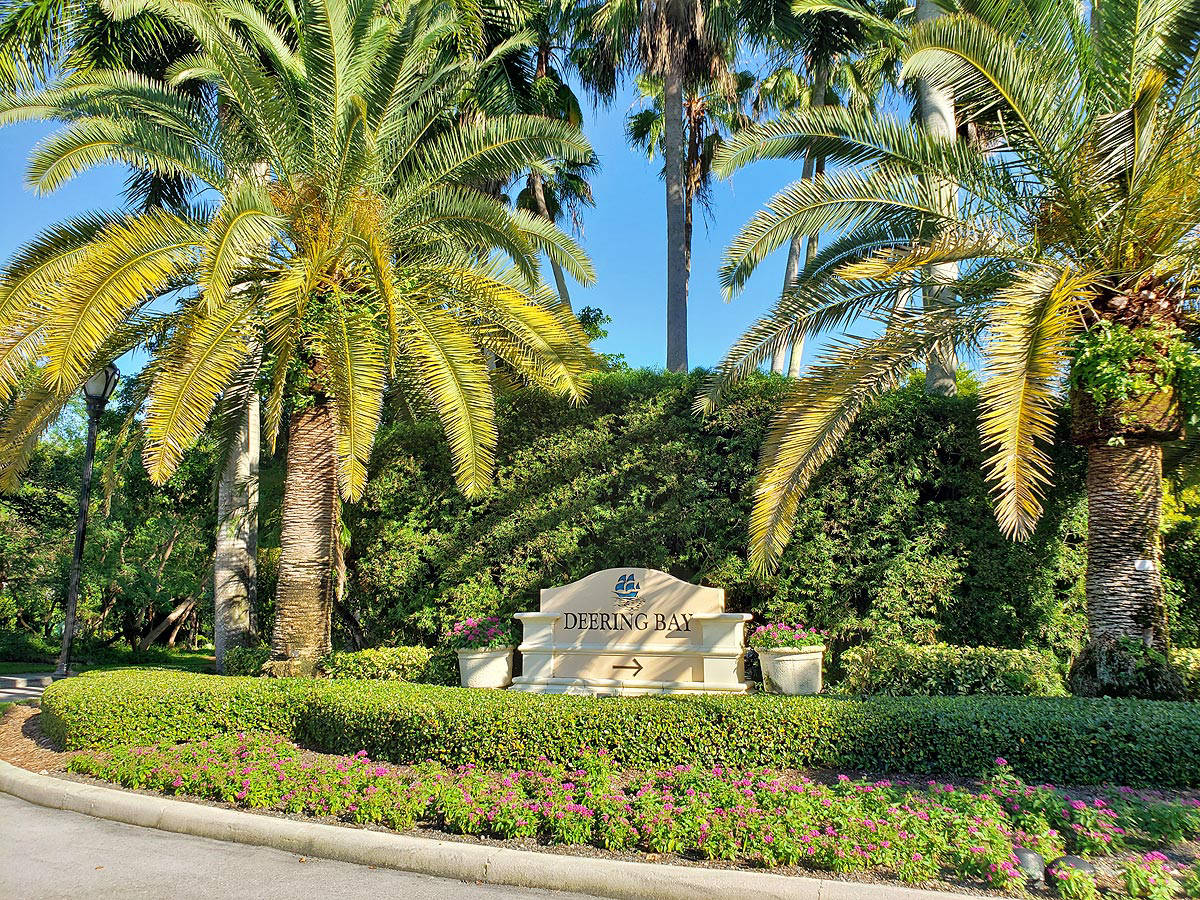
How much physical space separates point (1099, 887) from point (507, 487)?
8917 millimetres

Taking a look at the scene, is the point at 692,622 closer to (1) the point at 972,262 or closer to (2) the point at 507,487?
(2) the point at 507,487

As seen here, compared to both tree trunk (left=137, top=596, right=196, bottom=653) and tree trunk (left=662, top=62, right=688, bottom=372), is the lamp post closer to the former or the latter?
tree trunk (left=662, top=62, right=688, bottom=372)

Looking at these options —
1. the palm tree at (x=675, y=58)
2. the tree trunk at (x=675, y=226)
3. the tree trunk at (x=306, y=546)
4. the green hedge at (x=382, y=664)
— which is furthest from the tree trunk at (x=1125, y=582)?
the tree trunk at (x=675, y=226)

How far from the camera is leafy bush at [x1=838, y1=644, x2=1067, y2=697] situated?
28.4 feet

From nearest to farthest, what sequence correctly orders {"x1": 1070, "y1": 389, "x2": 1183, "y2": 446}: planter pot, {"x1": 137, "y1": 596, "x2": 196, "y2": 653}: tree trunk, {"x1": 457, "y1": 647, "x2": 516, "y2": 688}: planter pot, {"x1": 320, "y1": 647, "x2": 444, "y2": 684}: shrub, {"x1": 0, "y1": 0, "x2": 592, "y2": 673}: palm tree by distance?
{"x1": 1070, "y1": 389, "x2": 1183, "y2": 446}: planter pot → {"x1": 0, "y1": 0, "x2": 592, "y2": 673}: palm tree → {"x1": 320, "y1": 647, "x2": 444, "y2": 684}: shrub → {"x1": 457, "y1": 647, "x2": 516, "y2": 688}: planter pot → {"x1": 137, "y1": 596, "x2": 196, "y2": 653}: tree trunk

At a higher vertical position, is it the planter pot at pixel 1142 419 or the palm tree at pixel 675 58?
the palm tree at pixel 675 58

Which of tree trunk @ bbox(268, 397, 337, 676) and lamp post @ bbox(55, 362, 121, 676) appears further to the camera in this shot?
lamp post @ bbox(55, 362, 121, 676)

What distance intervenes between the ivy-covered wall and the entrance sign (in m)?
1.02

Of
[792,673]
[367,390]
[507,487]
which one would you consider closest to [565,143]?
[367,390]

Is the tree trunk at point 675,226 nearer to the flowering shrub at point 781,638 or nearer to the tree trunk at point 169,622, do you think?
the flowering shrub at point 781,638

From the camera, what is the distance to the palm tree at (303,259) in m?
8.52

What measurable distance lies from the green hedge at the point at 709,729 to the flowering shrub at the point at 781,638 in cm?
216

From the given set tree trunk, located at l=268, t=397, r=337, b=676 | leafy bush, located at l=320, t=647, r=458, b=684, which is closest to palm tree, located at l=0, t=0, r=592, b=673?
tree trunk, located at l=268, t=397, r=337, b=676

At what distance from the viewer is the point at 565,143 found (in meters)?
10.1
